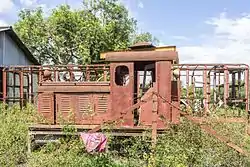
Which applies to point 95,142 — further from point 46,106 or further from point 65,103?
point 46,106

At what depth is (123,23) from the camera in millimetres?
32906

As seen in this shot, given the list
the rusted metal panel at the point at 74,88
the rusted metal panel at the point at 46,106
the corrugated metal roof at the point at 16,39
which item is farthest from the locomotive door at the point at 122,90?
the corrugated metal roof at the point at 16,39

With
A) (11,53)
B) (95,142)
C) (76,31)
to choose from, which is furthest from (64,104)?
(76,31)

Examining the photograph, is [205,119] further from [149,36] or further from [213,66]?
[149,36]

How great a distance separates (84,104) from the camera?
37.6 ft

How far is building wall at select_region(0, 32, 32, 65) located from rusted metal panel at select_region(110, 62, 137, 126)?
36.6 ft

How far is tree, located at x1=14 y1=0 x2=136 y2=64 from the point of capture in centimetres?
3077

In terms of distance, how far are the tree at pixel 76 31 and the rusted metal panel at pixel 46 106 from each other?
61.0 ft

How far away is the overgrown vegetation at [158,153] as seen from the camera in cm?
713

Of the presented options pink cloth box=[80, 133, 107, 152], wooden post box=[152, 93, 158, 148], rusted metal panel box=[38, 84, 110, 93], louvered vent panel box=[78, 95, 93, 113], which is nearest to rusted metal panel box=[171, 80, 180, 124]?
wooden post box=[152, 93, 158, 148]

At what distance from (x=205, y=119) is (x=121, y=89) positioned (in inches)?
99.9

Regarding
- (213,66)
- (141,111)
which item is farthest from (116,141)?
(213,66)

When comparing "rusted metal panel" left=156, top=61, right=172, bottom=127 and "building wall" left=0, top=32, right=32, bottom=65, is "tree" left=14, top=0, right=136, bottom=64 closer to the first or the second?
"building wall" left=0, top=32, right=32, bottom=65

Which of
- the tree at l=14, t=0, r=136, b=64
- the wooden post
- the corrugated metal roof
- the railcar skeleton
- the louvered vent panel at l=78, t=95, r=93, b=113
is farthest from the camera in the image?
the tree at l=14, t=0, r=136, b=64
